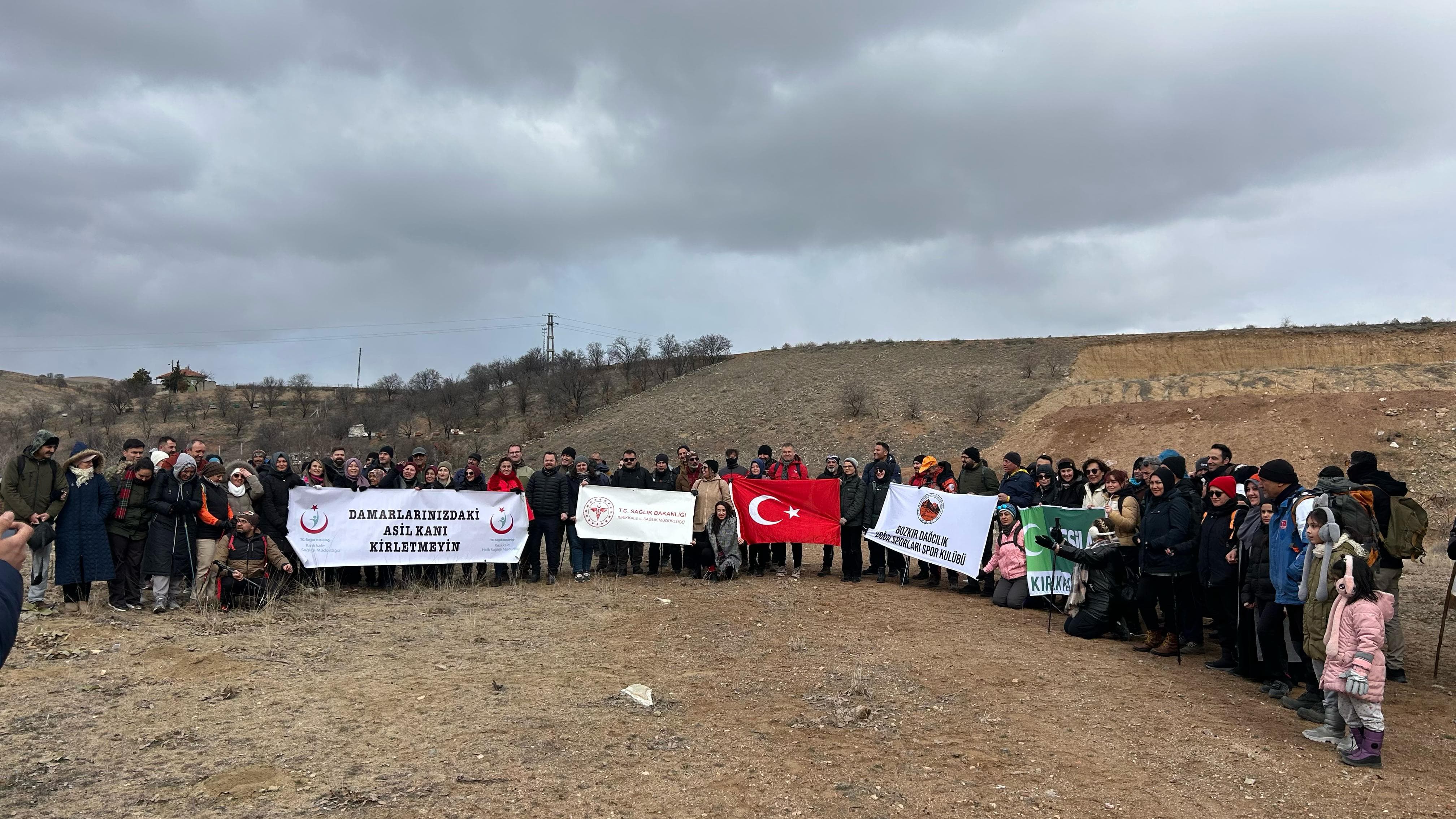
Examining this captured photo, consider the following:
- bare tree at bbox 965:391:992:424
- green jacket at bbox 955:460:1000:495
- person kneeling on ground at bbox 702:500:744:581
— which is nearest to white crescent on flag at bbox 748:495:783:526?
person kneeling on ground at bbox 702:500:744:581

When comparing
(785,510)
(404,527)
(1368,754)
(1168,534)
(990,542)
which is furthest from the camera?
(785,510)

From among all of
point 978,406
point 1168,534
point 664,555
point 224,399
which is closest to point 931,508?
point 1168,534

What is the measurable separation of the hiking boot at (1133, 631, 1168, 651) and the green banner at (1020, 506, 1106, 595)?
1429 millimetres

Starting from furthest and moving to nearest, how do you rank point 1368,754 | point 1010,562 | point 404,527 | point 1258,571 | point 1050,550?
point 404,527
point 1010,562
point 1050,550
point 1258,571
point 1368,754

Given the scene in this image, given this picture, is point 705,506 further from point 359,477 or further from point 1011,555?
point 359,477

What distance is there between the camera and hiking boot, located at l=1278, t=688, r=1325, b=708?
21.0 feet

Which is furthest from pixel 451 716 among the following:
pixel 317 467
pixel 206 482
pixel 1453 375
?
pixel 1453 375

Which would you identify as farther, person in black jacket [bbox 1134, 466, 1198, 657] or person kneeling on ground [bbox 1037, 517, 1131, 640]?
person kneeling on ground [bbox 1037, 517, 1131, 640]

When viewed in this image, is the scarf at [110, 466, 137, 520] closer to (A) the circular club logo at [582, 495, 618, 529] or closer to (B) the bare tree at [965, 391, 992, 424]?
(A) the circular club logo at [582, 495, 618, 529]

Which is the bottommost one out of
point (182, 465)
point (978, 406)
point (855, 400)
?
point (182, 465)

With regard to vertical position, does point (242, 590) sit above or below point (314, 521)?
below

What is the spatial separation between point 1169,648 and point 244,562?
32.9 ft

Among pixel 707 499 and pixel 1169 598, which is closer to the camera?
pixel 1169 598

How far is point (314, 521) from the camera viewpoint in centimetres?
1071
